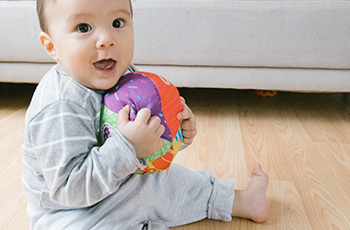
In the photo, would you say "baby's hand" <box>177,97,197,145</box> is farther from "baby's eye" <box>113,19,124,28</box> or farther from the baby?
"baby's eye" <box>113,19,124,28</box>

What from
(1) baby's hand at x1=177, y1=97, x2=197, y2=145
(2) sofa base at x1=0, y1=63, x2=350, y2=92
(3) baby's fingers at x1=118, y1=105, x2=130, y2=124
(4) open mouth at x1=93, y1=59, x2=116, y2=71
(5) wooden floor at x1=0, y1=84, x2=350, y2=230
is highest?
(4) open mouth at x1=93, y1=59, x2=116, y2=71

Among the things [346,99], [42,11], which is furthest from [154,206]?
[346,99]

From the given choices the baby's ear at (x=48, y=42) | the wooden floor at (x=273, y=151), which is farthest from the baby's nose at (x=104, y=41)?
the wooden floor at (x=273, y=151)

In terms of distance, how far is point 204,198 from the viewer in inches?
32.9

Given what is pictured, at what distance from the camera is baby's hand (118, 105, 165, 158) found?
59 centimetres

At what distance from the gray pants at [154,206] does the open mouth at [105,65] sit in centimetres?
23

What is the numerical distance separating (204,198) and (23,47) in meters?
1.07

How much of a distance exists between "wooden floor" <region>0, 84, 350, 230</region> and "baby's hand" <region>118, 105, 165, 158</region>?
10.9 inches

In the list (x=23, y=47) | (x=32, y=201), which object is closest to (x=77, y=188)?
(x=32, y=201)

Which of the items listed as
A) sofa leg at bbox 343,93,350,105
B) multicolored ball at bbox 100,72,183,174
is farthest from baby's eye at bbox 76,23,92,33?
sofa leg at bbox 343,93,350,105

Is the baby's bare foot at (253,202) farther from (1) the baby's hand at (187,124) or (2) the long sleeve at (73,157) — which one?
(2) the long sleeve at (73,157)

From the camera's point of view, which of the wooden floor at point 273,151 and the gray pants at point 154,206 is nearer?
the gray pants at point 154,206

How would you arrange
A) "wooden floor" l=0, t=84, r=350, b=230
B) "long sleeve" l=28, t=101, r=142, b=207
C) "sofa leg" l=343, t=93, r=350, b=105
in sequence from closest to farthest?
"long sleeve" l=28, t=101, r=142, b=207
"wooden floor" l=0, t=84, r=350, b=230
"sofa leg" l=343, t=93, r=350, b=105

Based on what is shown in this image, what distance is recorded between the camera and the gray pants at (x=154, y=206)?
2.18 feet
